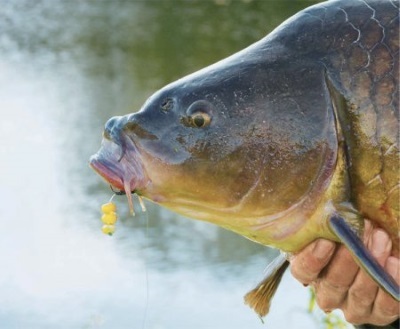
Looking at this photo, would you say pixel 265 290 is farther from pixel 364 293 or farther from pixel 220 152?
pixel 220 152

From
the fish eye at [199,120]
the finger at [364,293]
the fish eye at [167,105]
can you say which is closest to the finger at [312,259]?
the finger at [364,293]

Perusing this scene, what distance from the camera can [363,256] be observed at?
264 centimetres

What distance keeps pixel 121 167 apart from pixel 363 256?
0.72 m

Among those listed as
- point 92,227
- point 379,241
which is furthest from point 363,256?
point 92,227

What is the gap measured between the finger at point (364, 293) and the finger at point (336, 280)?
2cm

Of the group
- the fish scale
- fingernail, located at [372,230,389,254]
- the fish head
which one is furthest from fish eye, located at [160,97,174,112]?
fingernail, located at [372,230,389,254]

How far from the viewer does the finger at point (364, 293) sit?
2.87 meters

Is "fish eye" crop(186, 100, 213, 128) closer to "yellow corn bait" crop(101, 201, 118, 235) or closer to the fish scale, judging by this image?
the fish scale

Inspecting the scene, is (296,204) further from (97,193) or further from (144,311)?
(97,193)

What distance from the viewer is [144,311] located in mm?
7852

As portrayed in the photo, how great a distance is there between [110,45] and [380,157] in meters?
17.3

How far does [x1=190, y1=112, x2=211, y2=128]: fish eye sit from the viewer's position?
279 centimetres

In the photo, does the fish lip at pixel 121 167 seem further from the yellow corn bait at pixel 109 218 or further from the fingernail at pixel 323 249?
the fingernail at pixel 323 249

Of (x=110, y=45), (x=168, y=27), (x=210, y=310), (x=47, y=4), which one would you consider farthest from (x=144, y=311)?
(x=47, y=4)
